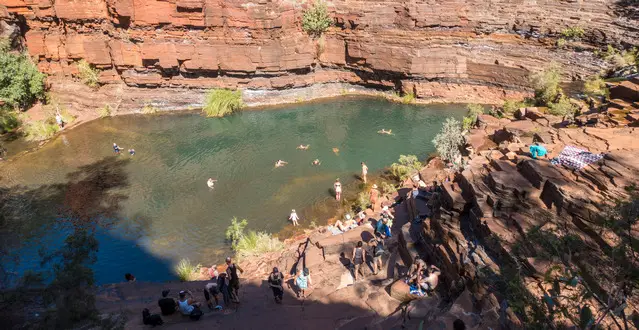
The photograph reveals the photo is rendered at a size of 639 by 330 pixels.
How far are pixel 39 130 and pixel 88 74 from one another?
21.2ft

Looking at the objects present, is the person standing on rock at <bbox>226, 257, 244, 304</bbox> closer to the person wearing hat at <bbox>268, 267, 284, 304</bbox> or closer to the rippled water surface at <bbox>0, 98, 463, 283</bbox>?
the person wearing hat at <bbox>268, 267, 284, 304</bbox>

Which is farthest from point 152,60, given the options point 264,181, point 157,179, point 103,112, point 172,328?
point 172,328

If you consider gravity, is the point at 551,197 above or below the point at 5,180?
above

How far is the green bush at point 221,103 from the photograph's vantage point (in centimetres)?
2882

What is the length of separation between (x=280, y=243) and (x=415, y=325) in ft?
25.1

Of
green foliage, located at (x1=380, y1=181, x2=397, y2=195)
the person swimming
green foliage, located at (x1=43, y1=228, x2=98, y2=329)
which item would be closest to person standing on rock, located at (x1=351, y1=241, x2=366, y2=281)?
green foliage, located at (x1=380, y1=181, x2=397, y2=195)

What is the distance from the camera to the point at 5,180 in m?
20.6

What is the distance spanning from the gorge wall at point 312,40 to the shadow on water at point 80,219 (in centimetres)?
1151

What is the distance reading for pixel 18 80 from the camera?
2700cm

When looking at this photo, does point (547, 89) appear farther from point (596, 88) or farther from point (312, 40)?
point (312, 40)

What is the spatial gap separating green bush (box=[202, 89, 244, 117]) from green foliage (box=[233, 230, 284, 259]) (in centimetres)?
1554

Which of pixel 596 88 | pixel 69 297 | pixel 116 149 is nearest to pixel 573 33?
pixel 596 88

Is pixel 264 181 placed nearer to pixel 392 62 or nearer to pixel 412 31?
pixel 392 62

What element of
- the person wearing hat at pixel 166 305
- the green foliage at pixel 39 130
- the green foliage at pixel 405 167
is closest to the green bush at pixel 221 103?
the green foliage at pixel 39 130
